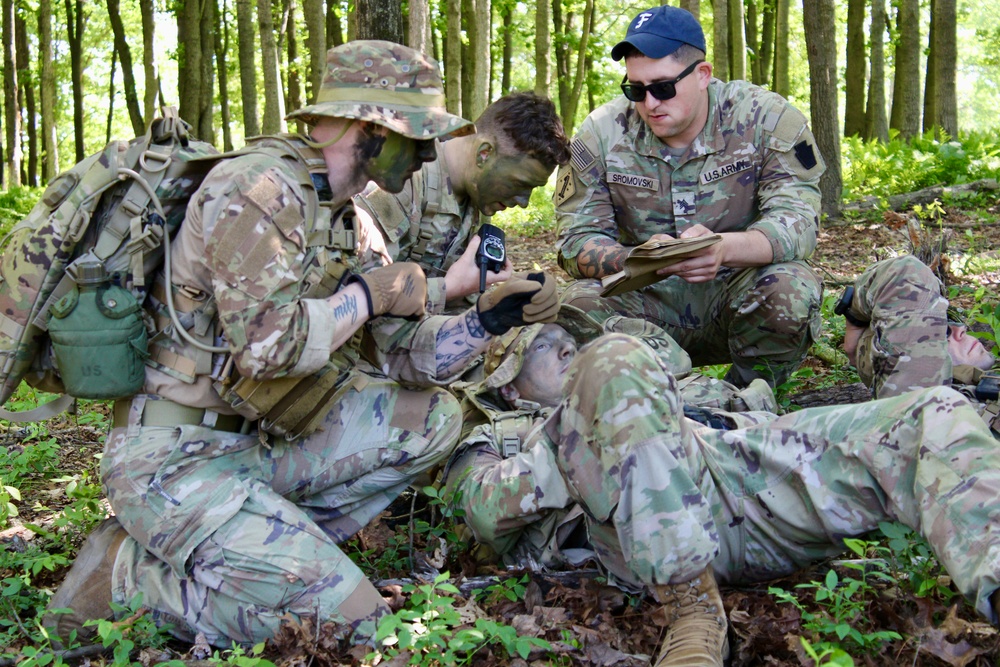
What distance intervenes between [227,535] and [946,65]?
13491 mm

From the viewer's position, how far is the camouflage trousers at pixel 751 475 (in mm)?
2562

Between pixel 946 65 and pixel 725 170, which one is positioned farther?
pixel 946 65

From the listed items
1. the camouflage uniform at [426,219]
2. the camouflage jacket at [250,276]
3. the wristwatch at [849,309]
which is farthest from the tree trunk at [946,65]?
the camouflage jacket at [250,276]

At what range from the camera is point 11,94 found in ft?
64.0

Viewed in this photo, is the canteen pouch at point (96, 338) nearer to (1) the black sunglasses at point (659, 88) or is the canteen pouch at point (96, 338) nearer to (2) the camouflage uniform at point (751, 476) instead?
(2) the camouflage uniform at point (751, 476)

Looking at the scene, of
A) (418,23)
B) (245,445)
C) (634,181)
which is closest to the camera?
(245,445)

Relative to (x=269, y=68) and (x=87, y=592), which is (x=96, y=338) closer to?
(x=87, y=592)

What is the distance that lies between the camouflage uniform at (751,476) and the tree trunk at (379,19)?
3.89 meters

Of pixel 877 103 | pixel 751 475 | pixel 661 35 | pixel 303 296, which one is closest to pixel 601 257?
pixel 661 35

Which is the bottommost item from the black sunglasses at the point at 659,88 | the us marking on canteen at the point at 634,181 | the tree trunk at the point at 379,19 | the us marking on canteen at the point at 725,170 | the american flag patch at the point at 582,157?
the us marking on canteen at the point at 634,181

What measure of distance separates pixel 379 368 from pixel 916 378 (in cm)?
225

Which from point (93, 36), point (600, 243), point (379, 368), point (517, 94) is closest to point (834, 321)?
point (600, 243)

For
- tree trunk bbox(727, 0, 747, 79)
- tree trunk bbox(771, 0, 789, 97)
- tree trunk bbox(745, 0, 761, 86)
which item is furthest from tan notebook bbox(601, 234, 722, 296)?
tree trunk bbox(745, 0, 761, 86)

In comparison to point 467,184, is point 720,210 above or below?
below
